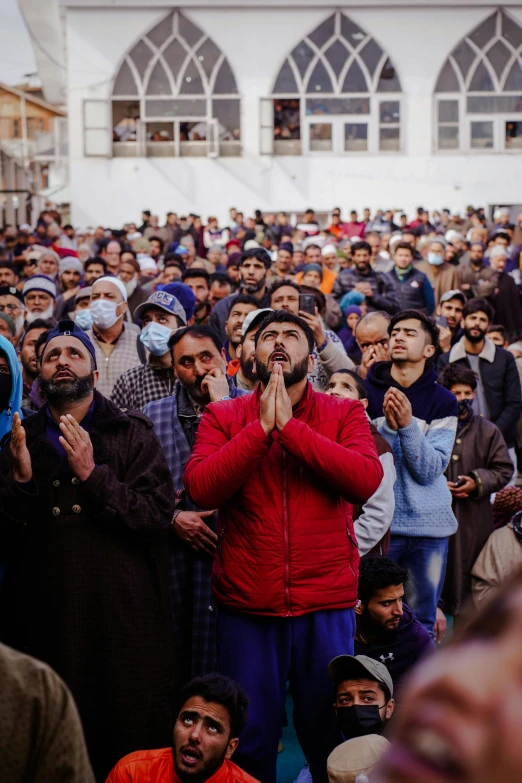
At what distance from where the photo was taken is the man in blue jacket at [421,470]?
5.46 meters

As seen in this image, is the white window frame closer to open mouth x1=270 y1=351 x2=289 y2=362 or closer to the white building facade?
the white building facade

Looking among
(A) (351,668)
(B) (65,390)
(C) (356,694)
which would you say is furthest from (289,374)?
(C) (356,694)

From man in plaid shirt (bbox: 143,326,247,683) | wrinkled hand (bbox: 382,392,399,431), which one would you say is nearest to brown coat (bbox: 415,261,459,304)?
wrinkled hand (bbox: 382,392,399,431)

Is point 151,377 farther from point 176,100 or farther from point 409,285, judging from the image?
point 176,100

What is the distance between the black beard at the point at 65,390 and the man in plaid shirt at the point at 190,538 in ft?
2.56

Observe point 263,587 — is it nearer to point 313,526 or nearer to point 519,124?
point 313,526

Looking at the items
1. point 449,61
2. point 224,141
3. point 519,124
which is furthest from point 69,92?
point 519,124

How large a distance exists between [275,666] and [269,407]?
3.03ft

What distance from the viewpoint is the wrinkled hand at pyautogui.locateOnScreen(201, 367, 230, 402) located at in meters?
4.75

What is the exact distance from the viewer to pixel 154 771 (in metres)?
3.54

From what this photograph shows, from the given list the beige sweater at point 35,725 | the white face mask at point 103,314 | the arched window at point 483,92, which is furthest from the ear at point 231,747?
the arched window at point 483,92

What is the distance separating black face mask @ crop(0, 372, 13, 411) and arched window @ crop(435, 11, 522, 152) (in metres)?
28.4

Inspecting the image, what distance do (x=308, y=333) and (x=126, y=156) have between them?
2794 centimetres

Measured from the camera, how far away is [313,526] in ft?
12.4
